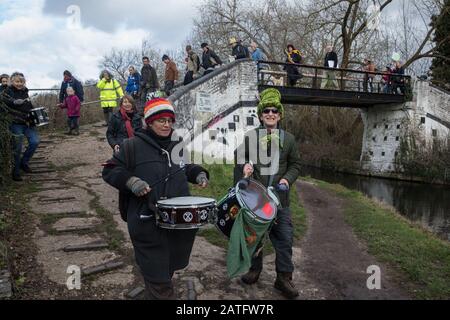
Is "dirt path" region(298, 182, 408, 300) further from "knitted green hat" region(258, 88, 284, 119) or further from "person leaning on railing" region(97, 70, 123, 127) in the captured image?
"person leaning on railing" region(97, 70, 123, 127)

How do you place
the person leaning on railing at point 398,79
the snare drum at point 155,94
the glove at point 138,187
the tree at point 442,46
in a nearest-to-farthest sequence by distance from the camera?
the glove at point 138,187
the snare drum at point 155,94
the person leaning on railing at point 398,79
the tree at point 442,46

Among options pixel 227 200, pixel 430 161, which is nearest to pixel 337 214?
pixel 227 200

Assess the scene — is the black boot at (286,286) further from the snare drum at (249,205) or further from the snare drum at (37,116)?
the snare drum at (37,116)

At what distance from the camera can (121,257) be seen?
488 cm

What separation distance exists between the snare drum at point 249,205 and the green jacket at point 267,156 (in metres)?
0.30

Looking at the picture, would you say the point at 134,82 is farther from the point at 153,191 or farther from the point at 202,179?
the point at 153,191

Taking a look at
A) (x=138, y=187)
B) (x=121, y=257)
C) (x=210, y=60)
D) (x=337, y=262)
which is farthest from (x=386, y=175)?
(x=138, y=187)

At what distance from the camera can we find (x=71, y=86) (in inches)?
477

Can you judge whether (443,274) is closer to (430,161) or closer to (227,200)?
(227,200)

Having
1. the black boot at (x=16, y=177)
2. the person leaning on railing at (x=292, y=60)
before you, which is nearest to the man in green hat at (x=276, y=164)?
the black boot at (x=16, y=177)

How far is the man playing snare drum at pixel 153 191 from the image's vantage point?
3.09 m

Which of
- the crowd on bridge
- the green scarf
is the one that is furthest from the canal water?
the green scarf

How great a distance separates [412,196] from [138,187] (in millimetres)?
15955
